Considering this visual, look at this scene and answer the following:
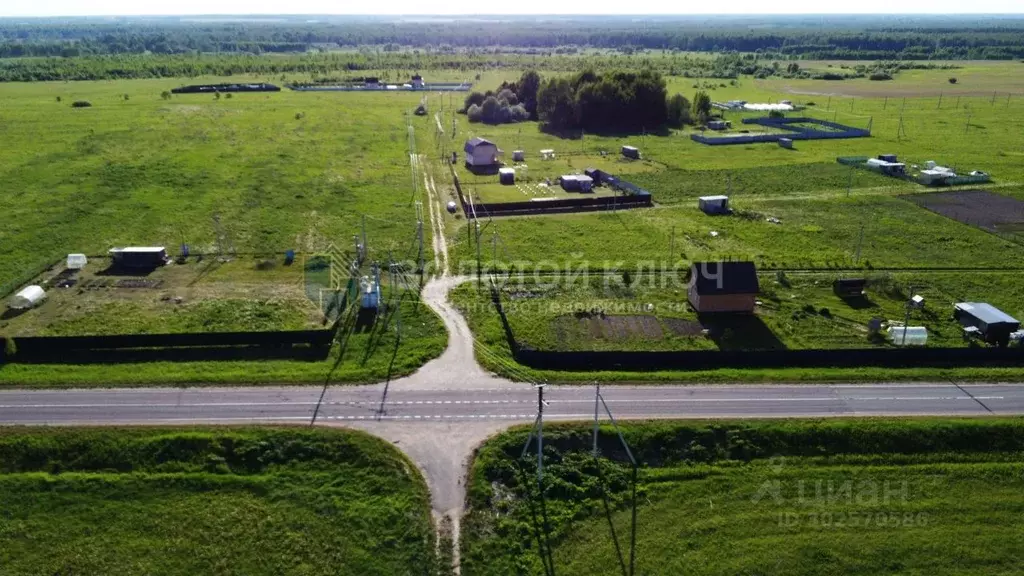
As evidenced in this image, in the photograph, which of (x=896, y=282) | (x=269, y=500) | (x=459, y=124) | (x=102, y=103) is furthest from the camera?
(x=102, y=103)

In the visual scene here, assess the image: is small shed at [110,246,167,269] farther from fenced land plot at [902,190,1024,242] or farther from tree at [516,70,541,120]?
tree at [516,70,541,120]

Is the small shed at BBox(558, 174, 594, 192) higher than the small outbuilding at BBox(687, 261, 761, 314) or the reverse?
higher

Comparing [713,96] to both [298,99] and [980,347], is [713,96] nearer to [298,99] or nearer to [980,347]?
[298,99]

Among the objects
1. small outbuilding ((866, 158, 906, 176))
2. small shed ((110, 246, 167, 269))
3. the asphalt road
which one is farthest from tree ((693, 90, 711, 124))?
small shed ((110, 246, 167, 269))

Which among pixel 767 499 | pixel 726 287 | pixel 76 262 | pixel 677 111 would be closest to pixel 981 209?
pixel 726 287

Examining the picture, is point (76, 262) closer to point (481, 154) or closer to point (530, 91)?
point (481, 154)

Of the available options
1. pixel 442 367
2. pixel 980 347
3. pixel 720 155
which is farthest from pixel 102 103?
pixel 980 347
